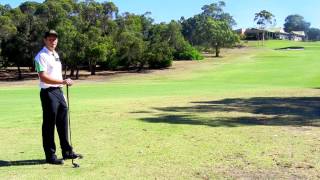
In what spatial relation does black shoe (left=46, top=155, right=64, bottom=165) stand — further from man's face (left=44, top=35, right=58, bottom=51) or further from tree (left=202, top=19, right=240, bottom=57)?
tree (left=202, top=19, right=240, bottom=57)

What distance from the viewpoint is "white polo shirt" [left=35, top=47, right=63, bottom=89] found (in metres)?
9.14

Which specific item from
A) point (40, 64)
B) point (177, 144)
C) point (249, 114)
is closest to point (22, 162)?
point (40, 64)

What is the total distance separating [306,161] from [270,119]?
268 inches

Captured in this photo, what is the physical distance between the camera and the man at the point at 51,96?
9.14 meters

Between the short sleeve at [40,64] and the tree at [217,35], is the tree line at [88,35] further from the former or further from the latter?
the short sleeve at [40,64]

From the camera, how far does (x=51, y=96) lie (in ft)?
30.3

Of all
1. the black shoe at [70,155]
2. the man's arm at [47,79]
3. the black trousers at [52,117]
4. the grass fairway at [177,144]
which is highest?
the man's arm at [47,79]

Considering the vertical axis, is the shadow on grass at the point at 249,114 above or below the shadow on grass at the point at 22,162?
below

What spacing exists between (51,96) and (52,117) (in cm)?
39

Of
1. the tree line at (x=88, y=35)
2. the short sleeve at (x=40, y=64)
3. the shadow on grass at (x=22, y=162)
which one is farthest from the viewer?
the tree line at (x=88, y=35)

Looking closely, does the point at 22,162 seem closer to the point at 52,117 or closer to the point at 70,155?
the point at 70,155

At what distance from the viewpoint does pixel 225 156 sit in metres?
9.23

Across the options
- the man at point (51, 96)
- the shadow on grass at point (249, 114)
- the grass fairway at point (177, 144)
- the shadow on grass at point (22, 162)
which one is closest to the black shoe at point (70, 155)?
the man at point (51, 96)

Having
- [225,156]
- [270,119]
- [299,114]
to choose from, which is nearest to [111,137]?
[225,156]
